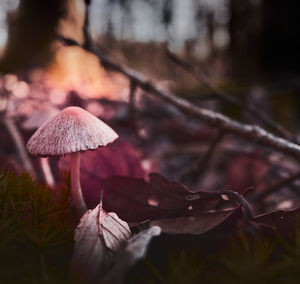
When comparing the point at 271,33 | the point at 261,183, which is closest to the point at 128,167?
the point at 261,183

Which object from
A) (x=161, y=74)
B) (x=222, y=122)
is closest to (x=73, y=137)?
(x=222, y=122)

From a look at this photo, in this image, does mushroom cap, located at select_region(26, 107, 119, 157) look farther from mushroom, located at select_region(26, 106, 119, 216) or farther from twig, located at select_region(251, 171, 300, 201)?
twig, located at select_region(251, 171, 300, 201)

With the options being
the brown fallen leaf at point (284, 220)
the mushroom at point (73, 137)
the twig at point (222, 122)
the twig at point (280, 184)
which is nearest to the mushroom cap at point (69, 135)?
the mushroom at point (73, 137)

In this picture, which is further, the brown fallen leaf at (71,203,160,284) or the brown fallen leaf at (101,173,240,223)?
the brown fallen leaf at (101,173,240,223)

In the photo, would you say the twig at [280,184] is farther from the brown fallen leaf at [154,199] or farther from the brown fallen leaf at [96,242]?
the brown fallen leaf at [96,242]

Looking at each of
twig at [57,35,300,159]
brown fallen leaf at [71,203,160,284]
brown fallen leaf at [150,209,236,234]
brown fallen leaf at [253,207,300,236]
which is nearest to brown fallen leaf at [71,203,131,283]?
brown fallen leaf at [71,203,160,284]

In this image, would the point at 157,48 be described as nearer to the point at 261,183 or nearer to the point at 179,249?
the point at 261,183
